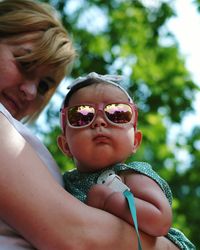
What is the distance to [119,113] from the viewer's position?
107 inches

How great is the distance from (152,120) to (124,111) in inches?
310

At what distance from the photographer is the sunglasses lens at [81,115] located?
8.77ft

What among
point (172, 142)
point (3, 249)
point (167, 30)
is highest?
point (3, 249)

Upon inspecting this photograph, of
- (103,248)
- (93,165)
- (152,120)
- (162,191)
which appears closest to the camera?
(103,248)

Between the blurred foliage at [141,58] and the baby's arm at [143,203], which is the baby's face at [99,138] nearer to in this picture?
the baby's arm at [143,203]

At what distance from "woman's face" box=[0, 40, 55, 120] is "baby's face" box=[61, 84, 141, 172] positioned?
1.13 meters

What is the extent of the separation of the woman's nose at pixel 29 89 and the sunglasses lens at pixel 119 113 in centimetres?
124

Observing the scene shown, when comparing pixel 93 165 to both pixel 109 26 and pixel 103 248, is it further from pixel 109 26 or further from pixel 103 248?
pixel 109 26

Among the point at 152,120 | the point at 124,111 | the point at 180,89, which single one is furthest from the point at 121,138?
the point at 180,89

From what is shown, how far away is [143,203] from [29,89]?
5.95 feet

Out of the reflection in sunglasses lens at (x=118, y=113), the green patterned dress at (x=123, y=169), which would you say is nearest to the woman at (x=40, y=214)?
the green patterned dress at (x=123, y=169)

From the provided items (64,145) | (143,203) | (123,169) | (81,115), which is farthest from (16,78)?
(143,203)

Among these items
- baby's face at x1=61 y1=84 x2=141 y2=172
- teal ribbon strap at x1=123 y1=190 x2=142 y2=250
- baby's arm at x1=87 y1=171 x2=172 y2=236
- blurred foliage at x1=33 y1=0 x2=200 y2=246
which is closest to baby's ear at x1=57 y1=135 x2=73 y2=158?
baby's face at x1=61 y1=84 x2=141 y2=172

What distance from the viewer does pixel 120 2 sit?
11.4 meters
